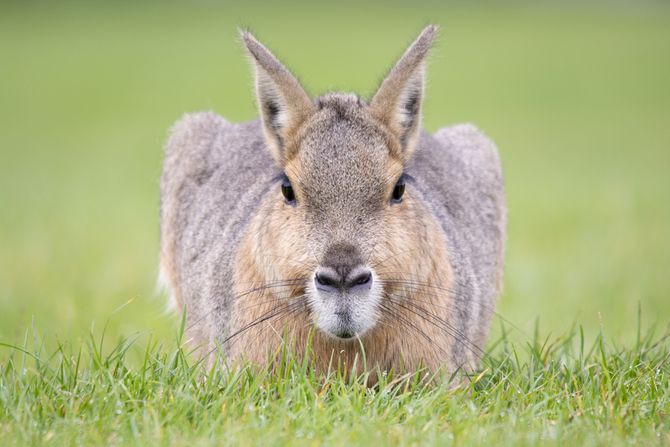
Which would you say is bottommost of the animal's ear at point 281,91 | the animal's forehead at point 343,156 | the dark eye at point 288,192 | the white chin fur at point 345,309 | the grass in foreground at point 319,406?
the grass in foreground at point 319,406

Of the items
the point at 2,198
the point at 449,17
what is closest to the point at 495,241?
the point at 2,198

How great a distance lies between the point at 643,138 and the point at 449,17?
92.2ft

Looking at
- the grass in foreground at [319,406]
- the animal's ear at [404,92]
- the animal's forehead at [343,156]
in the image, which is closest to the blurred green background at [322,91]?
the animal's ear at [404,92]

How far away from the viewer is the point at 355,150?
15.1 ft

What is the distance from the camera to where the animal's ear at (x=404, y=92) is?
4.88 m

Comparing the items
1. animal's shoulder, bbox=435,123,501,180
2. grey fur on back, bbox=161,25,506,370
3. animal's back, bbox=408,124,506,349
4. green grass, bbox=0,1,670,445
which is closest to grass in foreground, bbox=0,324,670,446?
green grass, bbox=0,1,670,445

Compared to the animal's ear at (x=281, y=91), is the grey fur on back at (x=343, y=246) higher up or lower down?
lower down

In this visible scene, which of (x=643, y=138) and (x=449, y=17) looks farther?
(x=449, y=17)

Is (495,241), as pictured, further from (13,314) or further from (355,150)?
(13,314)

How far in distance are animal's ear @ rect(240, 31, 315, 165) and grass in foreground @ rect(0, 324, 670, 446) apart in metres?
1.08

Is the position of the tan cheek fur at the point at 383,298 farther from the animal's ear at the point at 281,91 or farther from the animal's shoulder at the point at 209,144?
the animal's shoulder at the point at 209,144

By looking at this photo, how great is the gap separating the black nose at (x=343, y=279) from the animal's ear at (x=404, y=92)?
89cm

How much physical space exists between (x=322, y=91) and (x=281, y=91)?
1745 mm

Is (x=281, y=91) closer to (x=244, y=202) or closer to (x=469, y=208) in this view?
(x=244, y=202)
